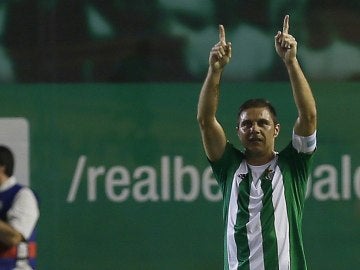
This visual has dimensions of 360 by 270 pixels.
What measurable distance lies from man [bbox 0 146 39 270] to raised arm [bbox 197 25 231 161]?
77.6 inches

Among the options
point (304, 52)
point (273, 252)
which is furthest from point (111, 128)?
point (273, 252)

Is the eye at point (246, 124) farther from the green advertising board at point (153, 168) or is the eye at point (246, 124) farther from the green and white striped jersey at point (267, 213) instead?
the green advertising board at point (153, 168)

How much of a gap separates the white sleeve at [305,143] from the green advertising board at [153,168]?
213 centimetres

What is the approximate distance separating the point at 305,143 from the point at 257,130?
9.7 inches

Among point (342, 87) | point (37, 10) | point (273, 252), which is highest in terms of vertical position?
point (37, 10)

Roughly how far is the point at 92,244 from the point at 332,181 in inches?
65.1

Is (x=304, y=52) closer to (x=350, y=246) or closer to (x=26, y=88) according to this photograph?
(x=350, y=246)

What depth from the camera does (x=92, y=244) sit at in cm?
827

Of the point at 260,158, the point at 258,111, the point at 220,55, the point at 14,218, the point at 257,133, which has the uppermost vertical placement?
the point at 220,55

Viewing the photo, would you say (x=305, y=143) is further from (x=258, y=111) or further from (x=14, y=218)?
(x=14, y=218)

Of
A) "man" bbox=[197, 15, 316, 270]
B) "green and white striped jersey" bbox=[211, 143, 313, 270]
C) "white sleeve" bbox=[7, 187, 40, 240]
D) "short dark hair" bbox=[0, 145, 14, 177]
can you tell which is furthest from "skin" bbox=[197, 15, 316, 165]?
"short dark hair" bbox=[0, 145, 14, 177]

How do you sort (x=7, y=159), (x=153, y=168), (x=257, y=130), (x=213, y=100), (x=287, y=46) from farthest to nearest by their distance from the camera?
(x=153, y=168) → (x=7, y=159) → (x=213, y=100) → (x=257, y=130) → (x=287, y=46)

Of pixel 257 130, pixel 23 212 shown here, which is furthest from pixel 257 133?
pixel 23 212

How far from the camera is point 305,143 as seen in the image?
599cm
